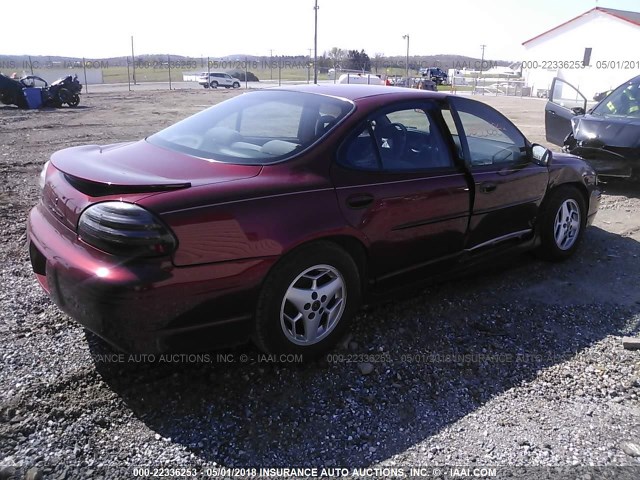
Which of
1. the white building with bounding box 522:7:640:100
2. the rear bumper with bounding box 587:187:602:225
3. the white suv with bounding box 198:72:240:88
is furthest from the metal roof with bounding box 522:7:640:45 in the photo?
the rear bumper with bounding box 587:187:602:225

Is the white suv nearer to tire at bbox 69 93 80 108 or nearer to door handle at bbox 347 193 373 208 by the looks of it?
tire at bbox 69 93 80 108

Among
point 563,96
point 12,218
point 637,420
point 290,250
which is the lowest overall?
point 637,420

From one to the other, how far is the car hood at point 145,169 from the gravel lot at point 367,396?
96 centimetres

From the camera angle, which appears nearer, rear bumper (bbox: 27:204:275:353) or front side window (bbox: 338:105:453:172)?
rear bumper (bbox: 27:204:275:353)

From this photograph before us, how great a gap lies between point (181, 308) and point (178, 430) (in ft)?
1.94

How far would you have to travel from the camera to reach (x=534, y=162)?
14.5ft

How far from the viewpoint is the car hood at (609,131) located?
7.32 m

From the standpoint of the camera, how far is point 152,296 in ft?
8.02

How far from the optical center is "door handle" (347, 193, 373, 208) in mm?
3083

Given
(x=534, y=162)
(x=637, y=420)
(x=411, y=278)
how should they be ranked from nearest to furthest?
(x=637, y=420) → (x=411, y=278) → (x=534, y=162)

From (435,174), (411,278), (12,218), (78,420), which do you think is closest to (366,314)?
(411,278)

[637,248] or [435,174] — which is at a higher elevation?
[435,174]

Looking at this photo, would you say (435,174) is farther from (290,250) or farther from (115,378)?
(115,378)

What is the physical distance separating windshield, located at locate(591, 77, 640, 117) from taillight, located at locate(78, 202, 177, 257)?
313 inches
